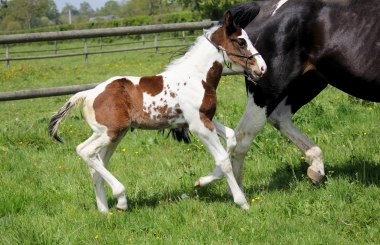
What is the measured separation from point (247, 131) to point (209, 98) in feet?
2.56

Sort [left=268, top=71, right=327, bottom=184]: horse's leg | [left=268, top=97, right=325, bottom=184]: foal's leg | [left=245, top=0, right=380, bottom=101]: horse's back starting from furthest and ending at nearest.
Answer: [left=268, top=71, right=327, bottom=184]: horse's leg → [left=268, top=97, right=325, bottom=184]: foal's leg → [left=245, top=0, right=380, bottom=101]: horse's back

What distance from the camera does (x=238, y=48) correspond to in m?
4.11

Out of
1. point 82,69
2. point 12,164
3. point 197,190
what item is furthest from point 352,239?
point 82,69

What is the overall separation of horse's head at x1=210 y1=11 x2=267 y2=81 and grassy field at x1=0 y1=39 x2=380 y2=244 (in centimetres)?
109

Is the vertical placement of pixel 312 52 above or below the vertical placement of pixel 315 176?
above

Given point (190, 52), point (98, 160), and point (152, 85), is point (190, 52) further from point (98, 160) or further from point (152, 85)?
point (98, 160)

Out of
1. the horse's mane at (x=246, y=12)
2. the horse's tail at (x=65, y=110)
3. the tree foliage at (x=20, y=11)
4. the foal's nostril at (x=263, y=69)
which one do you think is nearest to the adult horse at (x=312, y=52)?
the horse's mane at (x=246, y=12)

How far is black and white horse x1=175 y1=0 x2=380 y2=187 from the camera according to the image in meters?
4.50

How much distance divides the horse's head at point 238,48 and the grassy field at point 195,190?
3.57 feet

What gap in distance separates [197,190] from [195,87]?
40.0 inches

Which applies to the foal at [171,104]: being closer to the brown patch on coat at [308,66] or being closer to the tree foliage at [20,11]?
the brown patch on coat at [308,66]

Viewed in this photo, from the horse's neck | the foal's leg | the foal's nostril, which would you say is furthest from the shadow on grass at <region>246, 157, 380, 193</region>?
the horse's neck

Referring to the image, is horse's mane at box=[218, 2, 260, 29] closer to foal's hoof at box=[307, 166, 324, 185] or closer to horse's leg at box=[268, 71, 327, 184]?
horse's leg at box=[268, 71, 327, 184]

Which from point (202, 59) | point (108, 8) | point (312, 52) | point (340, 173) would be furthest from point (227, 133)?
point (108, 8)
